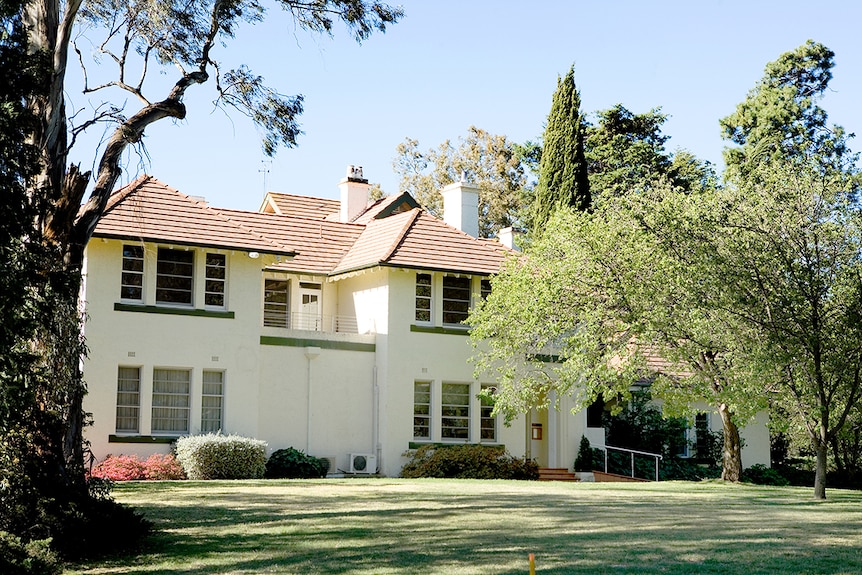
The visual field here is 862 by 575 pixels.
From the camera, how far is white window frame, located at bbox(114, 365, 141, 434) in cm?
2683

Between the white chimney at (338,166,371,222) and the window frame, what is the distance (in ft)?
30.0

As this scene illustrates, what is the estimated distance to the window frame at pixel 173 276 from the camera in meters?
27.6

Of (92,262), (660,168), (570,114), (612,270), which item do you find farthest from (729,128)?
(92,262)

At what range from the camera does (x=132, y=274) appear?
2725cm

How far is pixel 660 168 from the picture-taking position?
49.9 meters

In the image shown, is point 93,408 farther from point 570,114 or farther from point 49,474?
point 570,114

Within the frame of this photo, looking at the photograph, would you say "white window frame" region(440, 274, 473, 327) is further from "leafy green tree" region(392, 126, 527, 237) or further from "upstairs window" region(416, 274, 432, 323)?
"leafy green tree" region(392, 126, 527, 237)

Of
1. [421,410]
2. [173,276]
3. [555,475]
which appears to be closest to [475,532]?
[173,276]

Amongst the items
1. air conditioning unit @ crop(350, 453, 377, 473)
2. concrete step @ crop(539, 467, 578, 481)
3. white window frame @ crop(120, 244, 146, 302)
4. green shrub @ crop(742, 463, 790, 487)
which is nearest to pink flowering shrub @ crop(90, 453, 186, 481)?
white window frame @ crop(120, 244, 146, 302)

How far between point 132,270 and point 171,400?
3448mm

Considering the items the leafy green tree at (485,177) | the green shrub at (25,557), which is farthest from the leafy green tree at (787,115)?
the green shrub at (25,557)

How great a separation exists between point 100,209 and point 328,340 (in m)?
14.0

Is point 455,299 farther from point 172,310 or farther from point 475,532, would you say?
point 475,532

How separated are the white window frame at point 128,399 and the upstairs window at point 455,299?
9.04 metres
